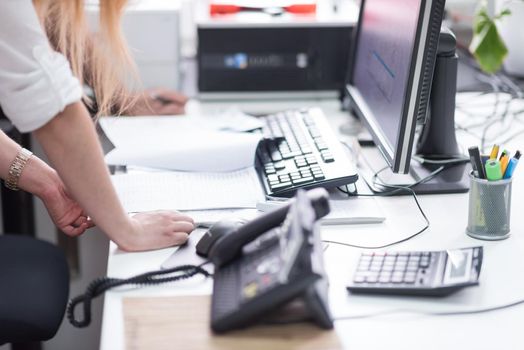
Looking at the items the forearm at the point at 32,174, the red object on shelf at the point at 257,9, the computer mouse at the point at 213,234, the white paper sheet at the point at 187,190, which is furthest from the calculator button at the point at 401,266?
the red object on shelf at the point at 257,9

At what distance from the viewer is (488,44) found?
1.96 meters

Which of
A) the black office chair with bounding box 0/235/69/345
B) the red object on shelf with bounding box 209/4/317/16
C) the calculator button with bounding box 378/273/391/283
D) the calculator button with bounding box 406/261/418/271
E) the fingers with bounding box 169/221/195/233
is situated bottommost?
the black office chair with bounding box 0/235/69/345

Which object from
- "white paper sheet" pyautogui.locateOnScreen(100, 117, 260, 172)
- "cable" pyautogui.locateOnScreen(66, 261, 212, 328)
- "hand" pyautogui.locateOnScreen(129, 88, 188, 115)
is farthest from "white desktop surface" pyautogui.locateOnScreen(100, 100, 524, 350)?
"hand" pyautogui.locateOnScreen(129, 88, 188, 115)

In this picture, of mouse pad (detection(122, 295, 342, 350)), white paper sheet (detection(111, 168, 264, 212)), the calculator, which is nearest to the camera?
mouse pad (detection(122, 295, 342, 350))

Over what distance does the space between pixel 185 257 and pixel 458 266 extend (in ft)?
1.36

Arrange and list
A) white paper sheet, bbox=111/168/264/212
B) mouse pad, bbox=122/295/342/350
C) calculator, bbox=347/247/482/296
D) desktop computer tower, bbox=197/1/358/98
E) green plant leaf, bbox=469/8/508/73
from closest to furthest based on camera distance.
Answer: mouse pad, bbox=122/295/342/350 < calculator, bbox=347/247/482/296 < white paper sheet, bbox=111/168/264/212 < green plant leaf, bbox=469/8/508/73 < desktop computer tower, bbox=197/1/358/98

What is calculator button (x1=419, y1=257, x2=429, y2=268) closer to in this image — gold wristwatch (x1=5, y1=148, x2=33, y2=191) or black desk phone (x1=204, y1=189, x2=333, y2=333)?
black desk phone (x1=204, y1=189, x2=333, y2=333)

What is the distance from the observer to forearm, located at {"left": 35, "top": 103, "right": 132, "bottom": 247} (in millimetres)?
1144

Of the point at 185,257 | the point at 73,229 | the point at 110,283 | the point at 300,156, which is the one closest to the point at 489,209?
the point at 300,156

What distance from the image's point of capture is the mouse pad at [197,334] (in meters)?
1.00

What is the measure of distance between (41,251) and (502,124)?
43.4 inches

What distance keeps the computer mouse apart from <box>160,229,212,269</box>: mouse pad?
1cm

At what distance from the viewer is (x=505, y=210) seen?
4.32 ft

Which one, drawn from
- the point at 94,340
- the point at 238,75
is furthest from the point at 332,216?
the point at 94,340
